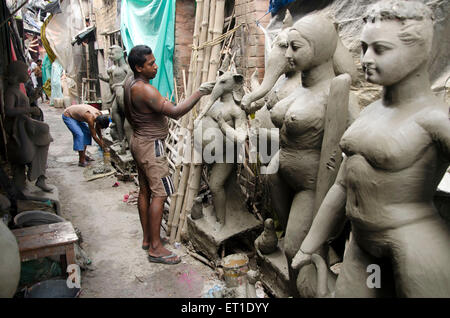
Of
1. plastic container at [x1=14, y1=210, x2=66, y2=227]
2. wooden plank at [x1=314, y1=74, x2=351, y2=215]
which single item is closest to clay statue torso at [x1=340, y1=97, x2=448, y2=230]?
wooden plank at [x1=314, y1=74, x2=351, y2=215]

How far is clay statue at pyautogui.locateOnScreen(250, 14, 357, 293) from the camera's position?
2.05 m

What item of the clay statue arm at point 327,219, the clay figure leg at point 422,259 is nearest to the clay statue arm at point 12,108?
the clay statue arm at point 327,219

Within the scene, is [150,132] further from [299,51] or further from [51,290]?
[299,51]

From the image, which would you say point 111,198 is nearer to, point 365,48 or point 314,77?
point 314,77

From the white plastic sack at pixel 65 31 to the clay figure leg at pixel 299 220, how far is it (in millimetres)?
12681

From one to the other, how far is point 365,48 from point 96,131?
728 cm

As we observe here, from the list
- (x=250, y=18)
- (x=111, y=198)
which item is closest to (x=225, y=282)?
(x=111, y=198)

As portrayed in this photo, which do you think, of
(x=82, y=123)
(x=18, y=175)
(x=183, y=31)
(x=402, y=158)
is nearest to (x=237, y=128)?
(x=402, y=158)

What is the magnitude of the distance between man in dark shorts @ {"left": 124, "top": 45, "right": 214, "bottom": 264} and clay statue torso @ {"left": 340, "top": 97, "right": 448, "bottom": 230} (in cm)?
215

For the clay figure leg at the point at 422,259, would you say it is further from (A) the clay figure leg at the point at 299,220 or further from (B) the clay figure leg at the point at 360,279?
(A) the clay figure leg at the point at 299,220

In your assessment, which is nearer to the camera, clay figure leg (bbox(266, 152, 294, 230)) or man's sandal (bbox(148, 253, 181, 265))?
clay figure leg (bbox(266, 152, 294, 230))

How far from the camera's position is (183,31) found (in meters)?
7.26

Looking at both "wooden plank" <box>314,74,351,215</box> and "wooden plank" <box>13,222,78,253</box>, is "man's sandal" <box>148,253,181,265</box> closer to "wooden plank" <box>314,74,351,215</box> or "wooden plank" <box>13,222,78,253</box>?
"wooden plank" <box>13,222,78,253</box>

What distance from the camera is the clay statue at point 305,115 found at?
205cm
